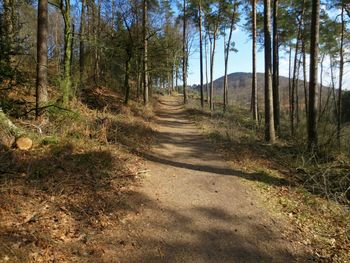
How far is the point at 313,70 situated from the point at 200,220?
259 inches

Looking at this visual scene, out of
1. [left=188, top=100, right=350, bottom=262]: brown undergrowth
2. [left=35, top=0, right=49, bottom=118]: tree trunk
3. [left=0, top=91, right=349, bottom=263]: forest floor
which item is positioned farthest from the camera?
[left=35, top=0, right=49, bottom=118]: tree trunk

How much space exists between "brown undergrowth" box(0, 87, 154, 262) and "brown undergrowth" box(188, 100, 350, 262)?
294 centimetres

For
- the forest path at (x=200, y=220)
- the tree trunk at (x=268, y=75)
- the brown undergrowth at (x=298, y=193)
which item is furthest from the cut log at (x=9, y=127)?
the tree trunk at (x=268, y=75)

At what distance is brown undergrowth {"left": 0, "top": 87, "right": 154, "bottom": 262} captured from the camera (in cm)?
363

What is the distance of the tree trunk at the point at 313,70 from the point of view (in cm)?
866

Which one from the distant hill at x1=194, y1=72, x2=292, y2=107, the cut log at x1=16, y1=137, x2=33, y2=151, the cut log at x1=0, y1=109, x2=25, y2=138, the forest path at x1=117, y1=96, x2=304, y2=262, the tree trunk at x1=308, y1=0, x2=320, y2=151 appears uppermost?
the distant hill at x1=194, y1=72, x2=292, y2=107

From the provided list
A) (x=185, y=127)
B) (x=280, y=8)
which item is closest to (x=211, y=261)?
(x=185, y=127)

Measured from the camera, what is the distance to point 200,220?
4812 mm

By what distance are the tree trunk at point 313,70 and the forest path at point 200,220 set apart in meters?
3.43

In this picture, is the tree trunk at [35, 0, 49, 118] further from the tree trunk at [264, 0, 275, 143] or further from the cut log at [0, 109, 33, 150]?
the tree trunk at [264, 0, 275, 143]

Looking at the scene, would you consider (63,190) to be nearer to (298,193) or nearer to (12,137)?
(12,137)

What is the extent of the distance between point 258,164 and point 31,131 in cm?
613

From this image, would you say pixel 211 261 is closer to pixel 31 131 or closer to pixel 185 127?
pixel 31 131

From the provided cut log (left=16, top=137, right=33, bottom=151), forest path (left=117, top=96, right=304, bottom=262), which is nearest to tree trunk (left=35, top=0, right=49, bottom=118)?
cut log (left=16, top=137, right=33, bottom=151)
